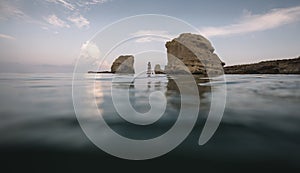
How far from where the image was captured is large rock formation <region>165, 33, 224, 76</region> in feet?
222

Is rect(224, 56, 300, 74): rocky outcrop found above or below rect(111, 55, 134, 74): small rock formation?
below

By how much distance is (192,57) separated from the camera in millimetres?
69062

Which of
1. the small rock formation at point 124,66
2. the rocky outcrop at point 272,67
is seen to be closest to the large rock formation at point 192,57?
the rocky outcrop at point 272,67

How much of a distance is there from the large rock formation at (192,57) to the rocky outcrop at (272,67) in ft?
38.8

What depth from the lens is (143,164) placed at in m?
2.46

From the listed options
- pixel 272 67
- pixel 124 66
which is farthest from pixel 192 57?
pixel 124 66

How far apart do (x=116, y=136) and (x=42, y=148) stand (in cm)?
132

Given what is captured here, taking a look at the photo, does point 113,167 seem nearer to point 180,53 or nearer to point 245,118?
point 245,118

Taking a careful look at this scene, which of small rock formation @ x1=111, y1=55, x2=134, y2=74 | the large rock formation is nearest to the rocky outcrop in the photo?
the large rock formation

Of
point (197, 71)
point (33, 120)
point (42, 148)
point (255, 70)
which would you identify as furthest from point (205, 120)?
point (255, 70)

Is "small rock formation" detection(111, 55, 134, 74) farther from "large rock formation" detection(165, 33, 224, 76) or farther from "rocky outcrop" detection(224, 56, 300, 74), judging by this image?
"rocky outcrop" detection(224, 56, 300, 74)

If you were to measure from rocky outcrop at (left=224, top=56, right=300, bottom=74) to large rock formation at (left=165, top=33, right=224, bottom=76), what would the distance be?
38.8ft

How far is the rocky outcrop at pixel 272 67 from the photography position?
63438 millimetres

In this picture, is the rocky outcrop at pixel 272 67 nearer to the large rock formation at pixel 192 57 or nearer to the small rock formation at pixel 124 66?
the large rock formation at pixel 192 57
